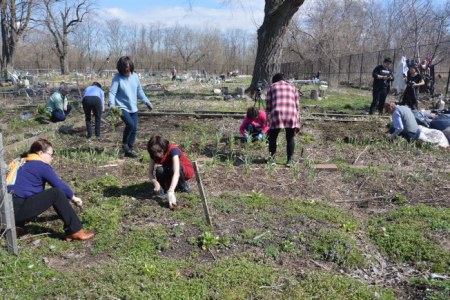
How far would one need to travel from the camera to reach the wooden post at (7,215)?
3.44 m

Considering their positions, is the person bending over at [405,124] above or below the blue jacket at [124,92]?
below

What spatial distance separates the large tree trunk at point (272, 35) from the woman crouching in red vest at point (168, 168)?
10.6 meters

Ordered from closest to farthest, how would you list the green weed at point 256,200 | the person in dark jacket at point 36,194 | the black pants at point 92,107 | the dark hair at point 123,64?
the person in dark jacket at point 36,194 → the green weed at point 256,200 → the dark hair at point 123,64 → the black pants at point 92,107

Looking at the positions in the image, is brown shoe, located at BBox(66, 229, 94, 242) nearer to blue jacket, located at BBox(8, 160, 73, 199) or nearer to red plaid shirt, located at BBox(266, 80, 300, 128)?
blue jacket, located at BBox(8, 160, 73, 199)

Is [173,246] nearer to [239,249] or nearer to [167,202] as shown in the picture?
[239,249]

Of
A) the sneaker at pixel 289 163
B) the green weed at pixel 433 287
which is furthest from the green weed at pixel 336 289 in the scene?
the sneaker at pixel 289 163

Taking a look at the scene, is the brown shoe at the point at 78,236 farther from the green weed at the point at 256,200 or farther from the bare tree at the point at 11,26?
the bare tree at the point at 11,26

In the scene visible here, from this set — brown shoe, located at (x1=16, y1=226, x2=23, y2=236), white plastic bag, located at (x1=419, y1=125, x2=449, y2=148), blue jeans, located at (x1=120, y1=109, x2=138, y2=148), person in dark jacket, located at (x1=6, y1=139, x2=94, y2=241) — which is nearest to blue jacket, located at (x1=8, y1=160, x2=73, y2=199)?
person in dark jacket, located at (x1=6, y1=139, x2=94, y2=241)

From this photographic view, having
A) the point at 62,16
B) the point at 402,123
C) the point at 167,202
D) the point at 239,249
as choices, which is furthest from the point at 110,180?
the point at 62,16

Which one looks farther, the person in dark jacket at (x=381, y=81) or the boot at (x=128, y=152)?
the person in dark jacket at (x=381, y=81)

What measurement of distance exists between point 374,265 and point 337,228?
1.94 ft

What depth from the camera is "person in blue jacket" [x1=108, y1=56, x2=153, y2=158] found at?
21.1 ft

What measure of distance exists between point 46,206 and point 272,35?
1232cm

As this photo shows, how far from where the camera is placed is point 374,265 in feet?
12.2
